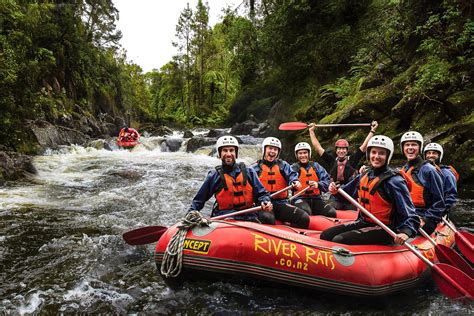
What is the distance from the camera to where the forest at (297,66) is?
26.2 ft

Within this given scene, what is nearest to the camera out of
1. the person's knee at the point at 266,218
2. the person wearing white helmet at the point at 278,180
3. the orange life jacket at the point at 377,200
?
the orange life jacket at the point at 377,200

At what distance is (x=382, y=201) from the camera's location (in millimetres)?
3717

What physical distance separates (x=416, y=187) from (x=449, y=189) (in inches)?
24.1

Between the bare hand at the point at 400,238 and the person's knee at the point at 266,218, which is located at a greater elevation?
the bare hand at the point at 400,238

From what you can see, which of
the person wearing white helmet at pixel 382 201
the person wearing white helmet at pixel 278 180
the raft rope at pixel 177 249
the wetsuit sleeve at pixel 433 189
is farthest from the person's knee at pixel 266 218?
the wetsuit sleeve at pixel 433 189

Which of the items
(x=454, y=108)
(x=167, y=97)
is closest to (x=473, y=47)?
(x=454, y=108)

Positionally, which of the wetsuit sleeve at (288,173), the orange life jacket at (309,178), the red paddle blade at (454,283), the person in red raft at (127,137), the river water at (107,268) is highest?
the person in red raft at (127,137)

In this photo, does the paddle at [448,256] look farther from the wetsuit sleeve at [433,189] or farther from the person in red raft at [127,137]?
the person in red raft at [127,137]

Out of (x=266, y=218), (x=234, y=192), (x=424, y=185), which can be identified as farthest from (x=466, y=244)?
(x=234, y=192)

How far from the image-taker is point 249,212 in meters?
4.29

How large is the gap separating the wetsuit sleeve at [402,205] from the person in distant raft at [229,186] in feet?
4.36

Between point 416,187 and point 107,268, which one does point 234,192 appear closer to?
point 107,268

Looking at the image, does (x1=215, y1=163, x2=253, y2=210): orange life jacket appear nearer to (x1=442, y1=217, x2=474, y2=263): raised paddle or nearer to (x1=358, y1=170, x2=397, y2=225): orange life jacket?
(x1=358, y1=170, x2=397, y2=225): orange life jacket

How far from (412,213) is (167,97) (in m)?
36.5
